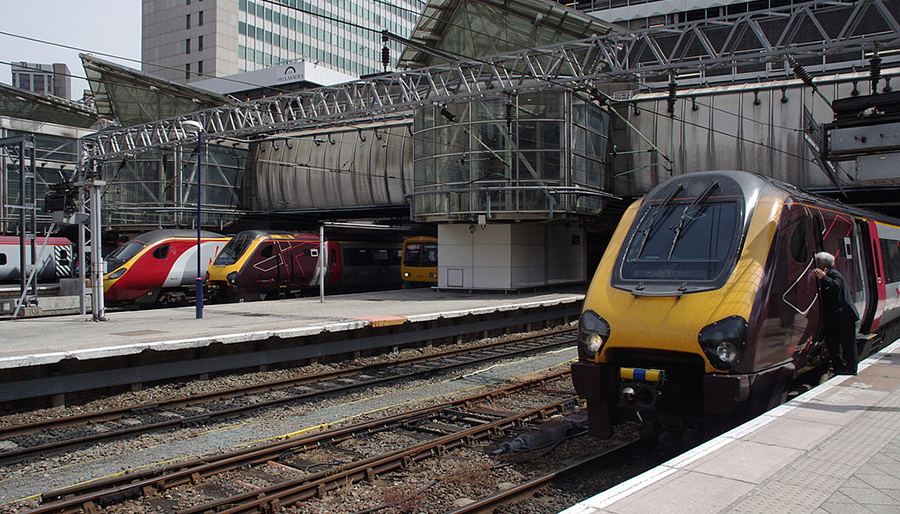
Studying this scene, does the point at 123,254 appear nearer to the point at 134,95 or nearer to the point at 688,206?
the point at 134,95

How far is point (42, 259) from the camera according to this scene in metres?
29.6

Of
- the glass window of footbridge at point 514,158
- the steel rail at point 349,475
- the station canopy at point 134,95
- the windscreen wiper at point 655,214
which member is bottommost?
the steel rail at point 349,475

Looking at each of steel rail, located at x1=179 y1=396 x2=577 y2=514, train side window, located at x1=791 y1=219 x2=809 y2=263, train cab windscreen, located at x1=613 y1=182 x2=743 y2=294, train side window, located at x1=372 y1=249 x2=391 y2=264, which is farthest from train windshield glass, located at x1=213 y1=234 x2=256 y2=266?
train side window, located at x1=791 y1=219 x2=809 y2=263

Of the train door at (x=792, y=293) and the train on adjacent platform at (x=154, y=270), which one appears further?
the train on adjacent platform at (x=154, y=270)

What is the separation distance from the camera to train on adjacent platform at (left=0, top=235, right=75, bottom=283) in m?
28.1

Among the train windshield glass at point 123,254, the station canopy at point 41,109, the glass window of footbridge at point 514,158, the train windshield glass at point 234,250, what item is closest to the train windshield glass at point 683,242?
the glass window of footbridge at point 514,158

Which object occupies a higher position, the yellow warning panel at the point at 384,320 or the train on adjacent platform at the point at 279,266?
the train on adjacent platform at the point at 279,266

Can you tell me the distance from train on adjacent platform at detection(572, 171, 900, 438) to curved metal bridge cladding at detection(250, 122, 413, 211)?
21.0 m

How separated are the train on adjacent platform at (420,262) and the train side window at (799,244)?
64.6ft

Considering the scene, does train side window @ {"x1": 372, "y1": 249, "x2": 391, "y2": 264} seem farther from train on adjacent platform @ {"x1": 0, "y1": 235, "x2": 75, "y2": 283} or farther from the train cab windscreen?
the train cab windscreen

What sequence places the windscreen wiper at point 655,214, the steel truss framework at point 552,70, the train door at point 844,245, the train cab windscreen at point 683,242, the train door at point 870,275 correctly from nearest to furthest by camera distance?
the train cab windscreen at point 683,242 < the windscreen wiper at point 655,214 < the train door at point 844,245 < the train door at point 870,275 < the steel truss framework at point 552,70

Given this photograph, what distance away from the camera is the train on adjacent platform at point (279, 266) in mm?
22250

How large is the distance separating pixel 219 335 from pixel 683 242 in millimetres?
8465

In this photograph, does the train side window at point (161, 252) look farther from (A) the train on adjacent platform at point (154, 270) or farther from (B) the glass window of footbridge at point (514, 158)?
(B) the glass window of footbridge at point (514, 158)
